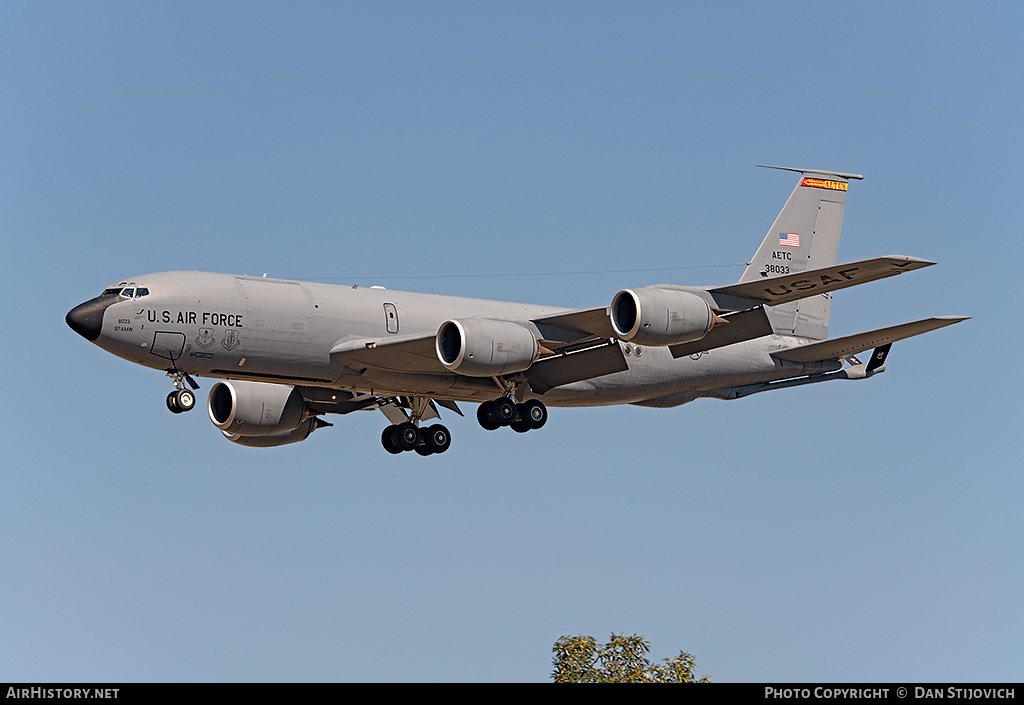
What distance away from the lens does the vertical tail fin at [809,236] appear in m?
49.5

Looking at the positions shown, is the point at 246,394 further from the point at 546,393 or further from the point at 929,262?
the point at 929,262

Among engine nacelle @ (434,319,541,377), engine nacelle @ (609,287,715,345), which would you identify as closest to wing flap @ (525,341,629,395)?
engine nacelle @ (434,319,541,377)

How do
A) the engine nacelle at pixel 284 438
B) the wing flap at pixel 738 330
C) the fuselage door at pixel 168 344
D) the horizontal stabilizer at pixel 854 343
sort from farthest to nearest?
the engine nacelle at pixel 284 438, the horizontal stabilizer at pixel 854 343, the wing flap at pixel 738 330, the fuselage door at pixel 168 344

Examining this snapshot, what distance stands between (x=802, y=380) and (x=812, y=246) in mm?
5546

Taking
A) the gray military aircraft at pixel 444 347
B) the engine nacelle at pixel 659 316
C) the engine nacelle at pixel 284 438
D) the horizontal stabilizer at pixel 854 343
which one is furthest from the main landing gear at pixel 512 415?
the horizontal stabilizer at pixel 854 343

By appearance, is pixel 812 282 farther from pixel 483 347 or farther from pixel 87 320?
pixel 87 320

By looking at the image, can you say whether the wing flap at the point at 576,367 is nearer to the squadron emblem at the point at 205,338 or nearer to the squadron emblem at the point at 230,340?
the squadron emblem at the point at 230,340

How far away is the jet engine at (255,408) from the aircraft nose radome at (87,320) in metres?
7.46

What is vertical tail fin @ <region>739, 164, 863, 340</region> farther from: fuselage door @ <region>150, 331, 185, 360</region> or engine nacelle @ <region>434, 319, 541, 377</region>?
fuselage door @ <region>150, 331, 185, 360</region>

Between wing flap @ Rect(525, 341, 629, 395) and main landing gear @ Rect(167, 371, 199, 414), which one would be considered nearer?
main landing gear @ Rect(167, 371, 199, 414)

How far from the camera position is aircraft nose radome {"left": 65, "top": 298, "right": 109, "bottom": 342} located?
124 feet

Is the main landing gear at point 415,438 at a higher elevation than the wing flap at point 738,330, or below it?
below

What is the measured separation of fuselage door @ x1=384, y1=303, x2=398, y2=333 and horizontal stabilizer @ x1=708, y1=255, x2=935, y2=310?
8449mm
